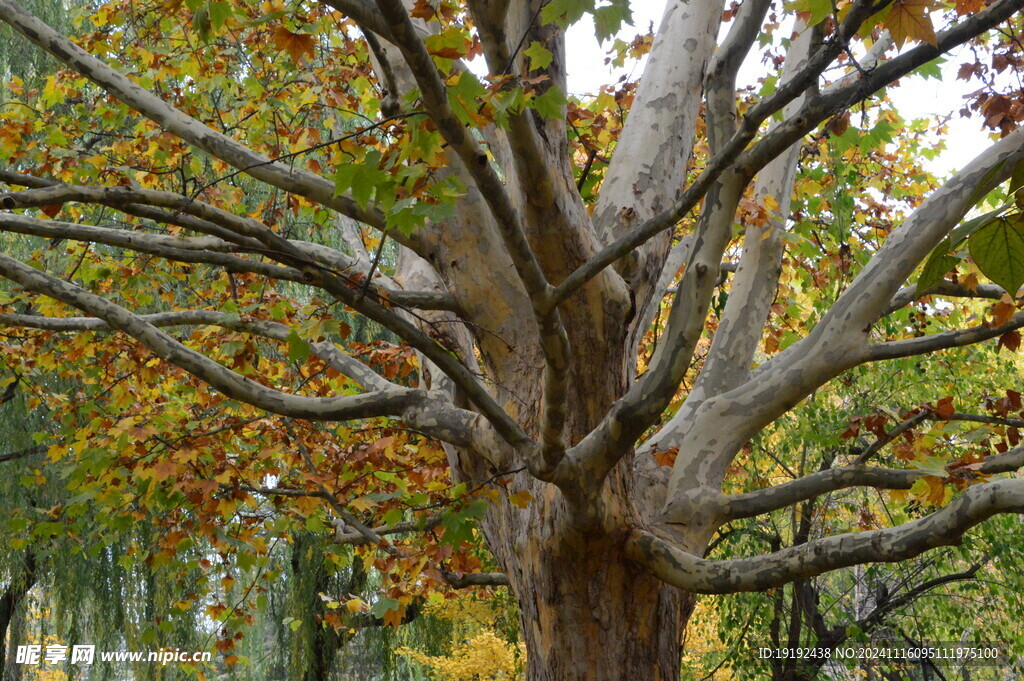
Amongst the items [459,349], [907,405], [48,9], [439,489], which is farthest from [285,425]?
[48,9]

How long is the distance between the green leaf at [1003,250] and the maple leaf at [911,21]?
3.82 ft

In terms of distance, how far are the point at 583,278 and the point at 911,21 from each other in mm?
917

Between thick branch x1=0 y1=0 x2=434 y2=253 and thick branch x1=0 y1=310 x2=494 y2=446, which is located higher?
thick branch x1=0 y1=0 x2=434 y2=253

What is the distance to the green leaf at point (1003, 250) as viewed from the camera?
0.77m

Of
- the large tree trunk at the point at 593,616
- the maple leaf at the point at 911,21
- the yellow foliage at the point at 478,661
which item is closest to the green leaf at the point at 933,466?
the large tree trunk at the point at 593,616

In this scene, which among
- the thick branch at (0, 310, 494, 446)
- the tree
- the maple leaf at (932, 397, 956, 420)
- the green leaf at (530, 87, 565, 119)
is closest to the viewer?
the tree

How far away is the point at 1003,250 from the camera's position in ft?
2.54

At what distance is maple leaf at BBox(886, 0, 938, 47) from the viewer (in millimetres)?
1739

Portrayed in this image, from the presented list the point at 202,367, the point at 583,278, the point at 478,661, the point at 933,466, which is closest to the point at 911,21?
the point at 583,278

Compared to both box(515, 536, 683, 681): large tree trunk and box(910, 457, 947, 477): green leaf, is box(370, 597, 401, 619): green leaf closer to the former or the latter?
box(515, 536, 683, 681): large tree trunk

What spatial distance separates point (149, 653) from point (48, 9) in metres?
5.85

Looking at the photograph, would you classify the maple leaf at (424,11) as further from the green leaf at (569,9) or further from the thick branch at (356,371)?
the thick branch at (356,371)

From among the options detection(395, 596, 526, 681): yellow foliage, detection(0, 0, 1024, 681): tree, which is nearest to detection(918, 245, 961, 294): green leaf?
detection(0, 0, 1024, 681): tree

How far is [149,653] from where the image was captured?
21.8ft
